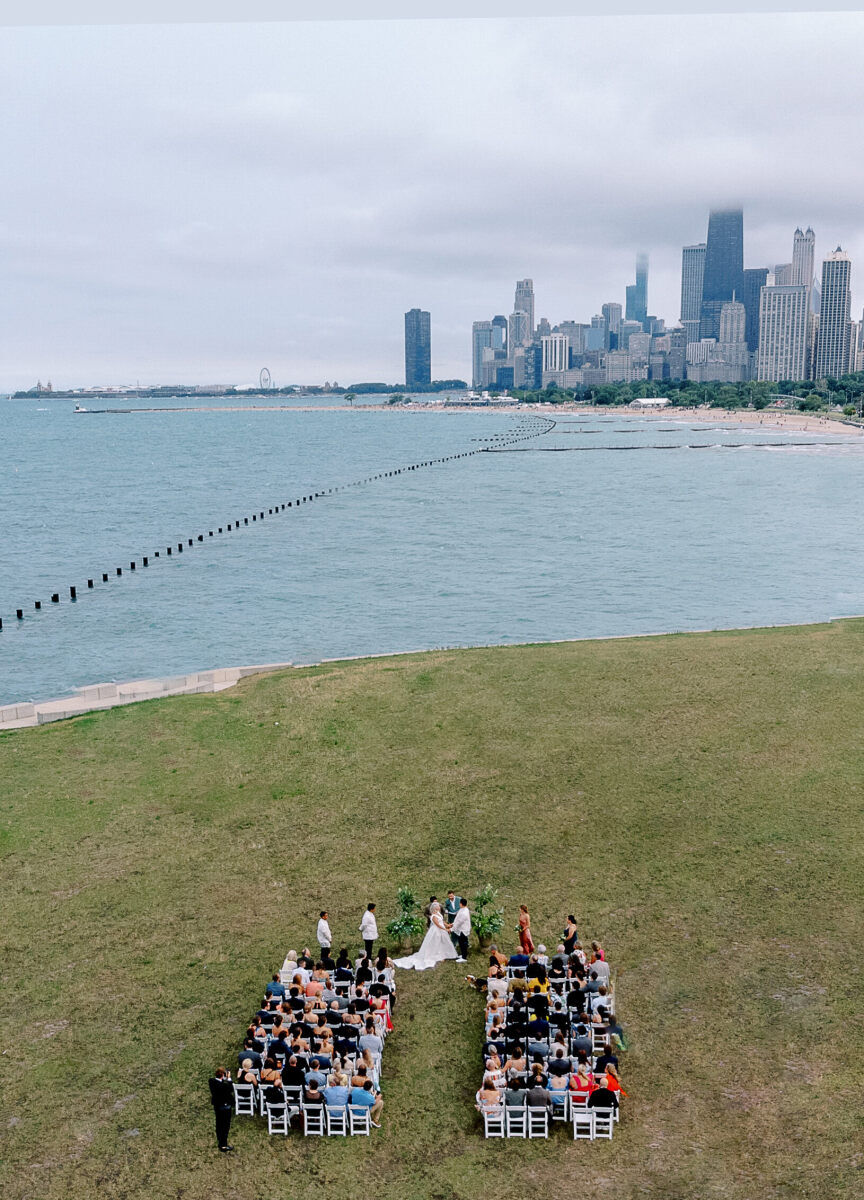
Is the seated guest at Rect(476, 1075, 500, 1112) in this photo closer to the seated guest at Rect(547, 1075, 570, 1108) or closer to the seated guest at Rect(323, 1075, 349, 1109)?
the seated guest at Rect(547, 1075, 570, 1108)

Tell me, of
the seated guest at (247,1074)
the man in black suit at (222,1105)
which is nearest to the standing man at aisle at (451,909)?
the seated guest at (247,1074)

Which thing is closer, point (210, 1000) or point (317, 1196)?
point (317, 1196)

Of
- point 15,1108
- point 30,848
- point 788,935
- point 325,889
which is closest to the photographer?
point 15,1108

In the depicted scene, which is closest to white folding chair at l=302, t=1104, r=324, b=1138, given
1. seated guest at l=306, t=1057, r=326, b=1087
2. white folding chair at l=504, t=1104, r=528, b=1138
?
seated guest at l=306, t=1057, r=326, b=1087

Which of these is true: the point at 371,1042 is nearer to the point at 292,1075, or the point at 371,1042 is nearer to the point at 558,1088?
the point at 292,1075

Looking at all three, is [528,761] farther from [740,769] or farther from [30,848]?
[30,848]

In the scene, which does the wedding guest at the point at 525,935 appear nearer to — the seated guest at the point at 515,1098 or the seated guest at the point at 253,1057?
the seated guest at the point at 515,1098

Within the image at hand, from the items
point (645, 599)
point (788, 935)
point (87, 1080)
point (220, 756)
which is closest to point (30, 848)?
point (220, 756)
